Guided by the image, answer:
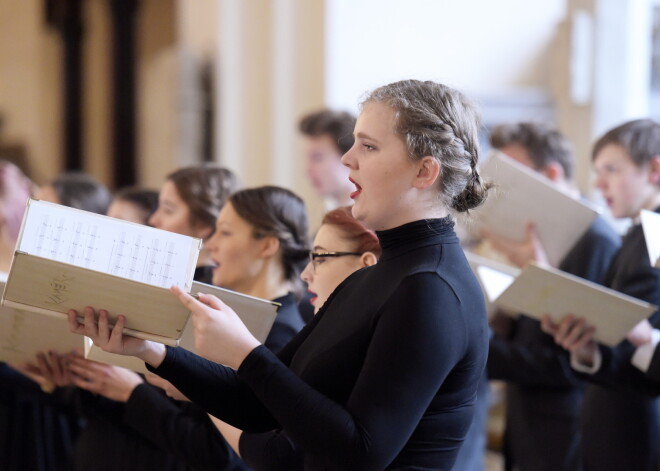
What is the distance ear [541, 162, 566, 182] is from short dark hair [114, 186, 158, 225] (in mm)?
1687

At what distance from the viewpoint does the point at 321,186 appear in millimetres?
4715

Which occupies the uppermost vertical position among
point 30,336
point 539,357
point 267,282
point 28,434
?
A: point 267,282

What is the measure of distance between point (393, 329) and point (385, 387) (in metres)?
0.10

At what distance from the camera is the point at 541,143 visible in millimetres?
4172

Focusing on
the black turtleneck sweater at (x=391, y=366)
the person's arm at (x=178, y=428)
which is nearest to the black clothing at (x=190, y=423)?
the person's arm at (x=178, y=428)

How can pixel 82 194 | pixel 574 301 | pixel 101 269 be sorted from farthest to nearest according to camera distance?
pixel 82 194 → pixel 574 301 → pixel 101 269

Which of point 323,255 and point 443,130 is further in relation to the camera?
point 323,255

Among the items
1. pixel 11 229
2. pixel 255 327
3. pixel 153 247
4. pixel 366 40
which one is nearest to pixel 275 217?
pixel 255 327

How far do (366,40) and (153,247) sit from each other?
4.71 meters

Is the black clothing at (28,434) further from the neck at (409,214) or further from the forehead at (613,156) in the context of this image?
the neck at (409,214)

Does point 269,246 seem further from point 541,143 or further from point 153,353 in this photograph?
point 541,143

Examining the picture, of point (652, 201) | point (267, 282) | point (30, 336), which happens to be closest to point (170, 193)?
point (267, 282)

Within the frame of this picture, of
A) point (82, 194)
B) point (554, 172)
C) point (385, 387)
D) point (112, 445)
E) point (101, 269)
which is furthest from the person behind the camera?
point (82, 194)

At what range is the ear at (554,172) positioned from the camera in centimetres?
412
